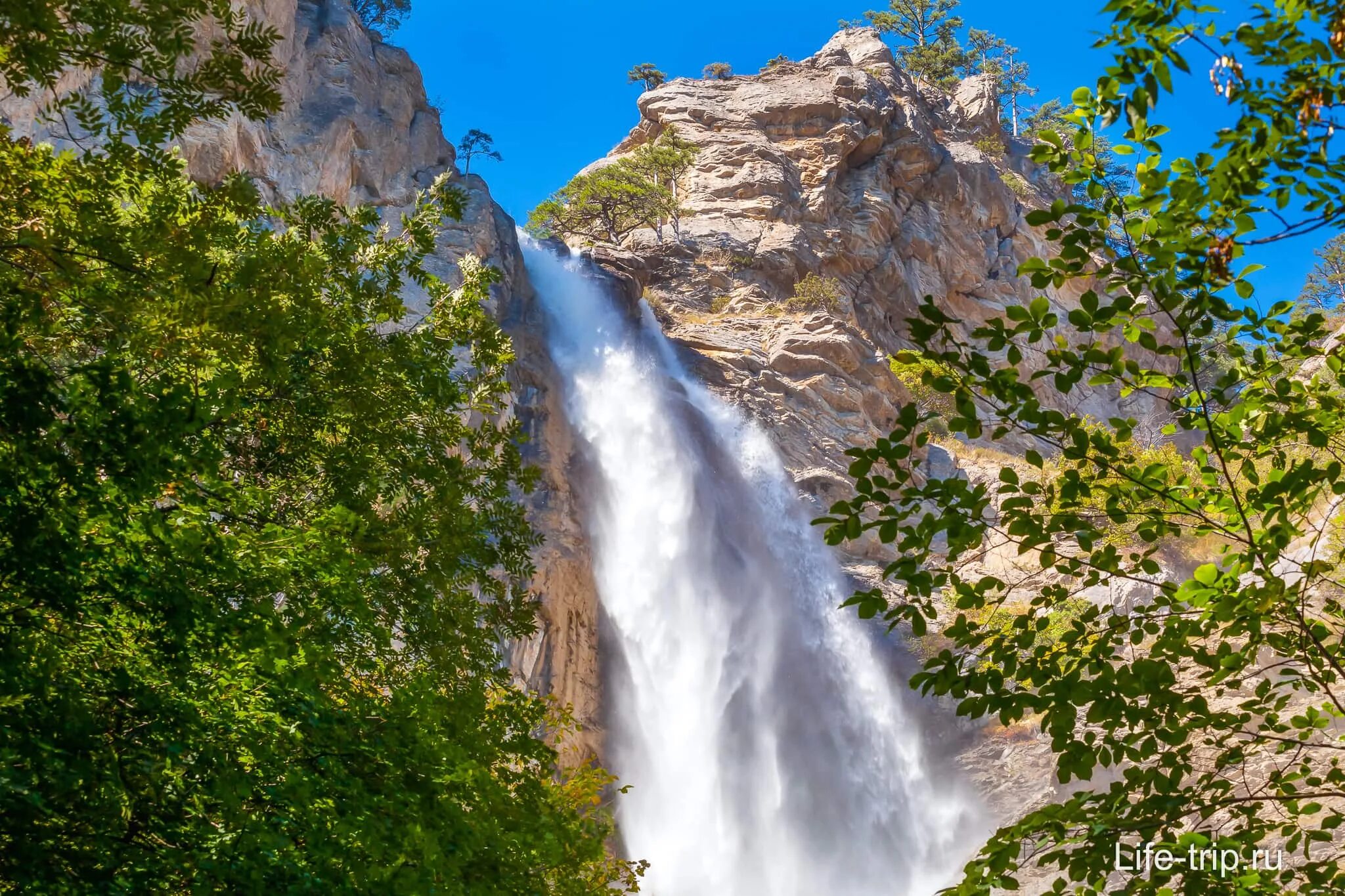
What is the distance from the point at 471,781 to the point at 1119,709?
482 cm

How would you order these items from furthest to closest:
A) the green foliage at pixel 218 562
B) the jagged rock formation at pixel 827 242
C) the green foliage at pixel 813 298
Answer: the green foliage at pixel 813 298 < the jagged rock formation at pixel 827 242 < the green foliage at pixel 218 562

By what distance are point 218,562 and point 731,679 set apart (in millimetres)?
25155

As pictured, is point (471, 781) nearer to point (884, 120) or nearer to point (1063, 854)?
point (1063, 854)

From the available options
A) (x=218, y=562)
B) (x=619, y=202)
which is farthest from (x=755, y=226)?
(x=218, y=562)

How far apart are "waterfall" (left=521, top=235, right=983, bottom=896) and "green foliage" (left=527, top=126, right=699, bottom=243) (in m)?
12.8

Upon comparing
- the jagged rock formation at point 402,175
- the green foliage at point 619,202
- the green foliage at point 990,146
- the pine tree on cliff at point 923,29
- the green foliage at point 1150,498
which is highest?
the pine tree on cliff at point 923,29

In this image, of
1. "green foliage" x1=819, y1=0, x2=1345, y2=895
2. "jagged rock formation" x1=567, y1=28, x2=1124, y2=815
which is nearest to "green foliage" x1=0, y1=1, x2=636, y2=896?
"green foliage" x1=819, y1=0, x2=1345, y2=895

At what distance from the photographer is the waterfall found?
2648 cm

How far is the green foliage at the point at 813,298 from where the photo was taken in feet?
146

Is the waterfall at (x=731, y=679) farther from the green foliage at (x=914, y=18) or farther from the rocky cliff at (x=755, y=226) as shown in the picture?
the green foliage at (x=914, y=18)

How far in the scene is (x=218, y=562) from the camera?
Result: 5016mm

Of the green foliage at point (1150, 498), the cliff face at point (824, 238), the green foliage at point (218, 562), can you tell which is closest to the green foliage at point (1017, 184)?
the cliff face at point (824, 238)

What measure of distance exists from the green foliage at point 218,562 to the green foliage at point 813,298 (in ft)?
117

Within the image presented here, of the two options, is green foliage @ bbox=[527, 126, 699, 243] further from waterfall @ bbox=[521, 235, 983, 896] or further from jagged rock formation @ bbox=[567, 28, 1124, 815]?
waterfall @ bbox=[521, 235, 983, 896]
